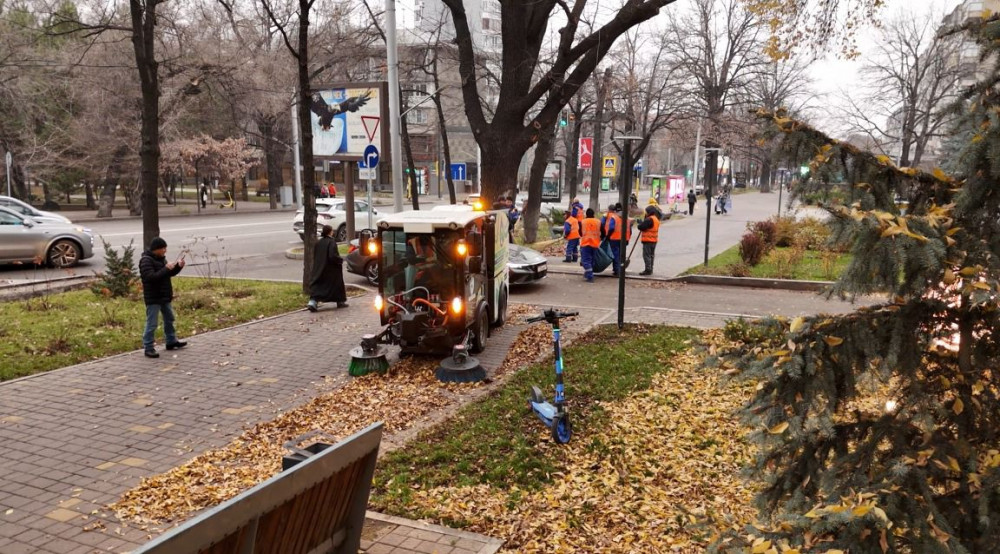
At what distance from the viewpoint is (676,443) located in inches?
262

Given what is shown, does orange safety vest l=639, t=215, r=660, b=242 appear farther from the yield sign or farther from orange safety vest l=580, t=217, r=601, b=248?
the yield sign

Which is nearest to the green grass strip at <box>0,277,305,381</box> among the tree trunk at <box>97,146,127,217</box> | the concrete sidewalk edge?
the concrete sidewalk edge

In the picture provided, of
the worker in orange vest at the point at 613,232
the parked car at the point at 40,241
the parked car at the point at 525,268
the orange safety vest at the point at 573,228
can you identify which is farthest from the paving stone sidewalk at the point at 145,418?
the parked car at the point at 40,241

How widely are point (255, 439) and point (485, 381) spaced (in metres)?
2.92

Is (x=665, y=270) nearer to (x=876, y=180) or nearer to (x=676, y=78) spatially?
(x=876, y=180)

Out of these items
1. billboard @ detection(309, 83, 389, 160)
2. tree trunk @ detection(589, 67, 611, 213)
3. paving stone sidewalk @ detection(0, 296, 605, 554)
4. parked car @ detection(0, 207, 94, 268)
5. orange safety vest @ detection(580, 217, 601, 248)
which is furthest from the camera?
tree trunk @ detection(589, 67, 611, 213)

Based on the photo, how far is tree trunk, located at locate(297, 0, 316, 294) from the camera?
1311 centimetres

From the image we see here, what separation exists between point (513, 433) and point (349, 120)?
445 inches

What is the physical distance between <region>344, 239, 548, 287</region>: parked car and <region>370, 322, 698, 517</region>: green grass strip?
18.5ft

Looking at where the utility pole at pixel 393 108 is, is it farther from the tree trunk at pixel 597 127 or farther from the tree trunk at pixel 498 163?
the tree trunk at pixel 597 127

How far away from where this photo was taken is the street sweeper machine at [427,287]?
8.94 m

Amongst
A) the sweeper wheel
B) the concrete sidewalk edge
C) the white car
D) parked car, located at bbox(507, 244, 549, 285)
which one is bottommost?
the concrete sidewalk edge

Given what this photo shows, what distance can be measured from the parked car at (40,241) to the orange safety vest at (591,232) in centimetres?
1297

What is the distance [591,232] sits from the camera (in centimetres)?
1681
